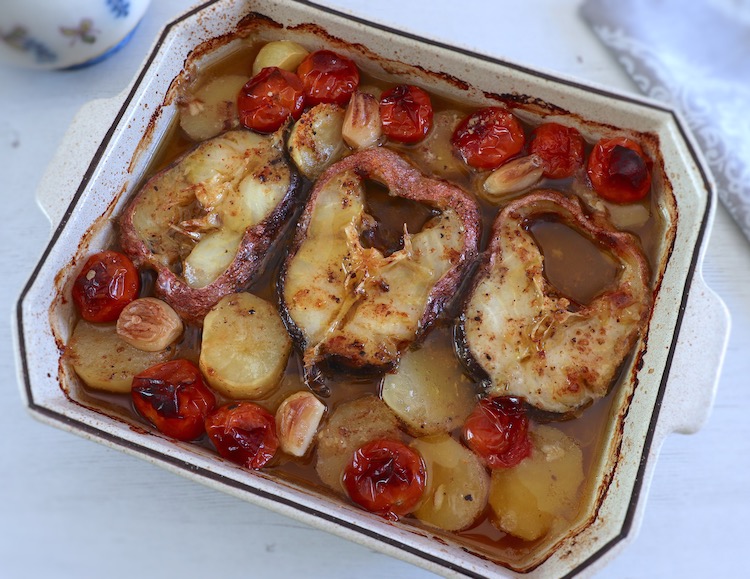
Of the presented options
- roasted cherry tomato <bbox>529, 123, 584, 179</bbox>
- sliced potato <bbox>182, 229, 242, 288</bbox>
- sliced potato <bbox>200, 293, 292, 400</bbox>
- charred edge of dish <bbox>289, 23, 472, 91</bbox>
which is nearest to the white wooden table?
charred edge of dish <bbox>289, 23, 472, 91</bbox>

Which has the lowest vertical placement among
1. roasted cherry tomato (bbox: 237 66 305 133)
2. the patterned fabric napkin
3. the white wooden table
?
the white wooden table

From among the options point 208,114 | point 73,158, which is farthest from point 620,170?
point 73,158

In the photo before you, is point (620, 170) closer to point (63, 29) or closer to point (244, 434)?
point (244, 434)

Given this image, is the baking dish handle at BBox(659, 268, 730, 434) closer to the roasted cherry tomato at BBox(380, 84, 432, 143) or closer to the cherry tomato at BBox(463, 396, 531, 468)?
the cherry tomato at BBox(463, 396, 531, 468)

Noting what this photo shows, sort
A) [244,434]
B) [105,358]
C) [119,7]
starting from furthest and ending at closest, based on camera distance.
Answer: [119,7] → [105,358] → [244,434]

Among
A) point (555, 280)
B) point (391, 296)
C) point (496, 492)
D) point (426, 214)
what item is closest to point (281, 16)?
point (426, 214)

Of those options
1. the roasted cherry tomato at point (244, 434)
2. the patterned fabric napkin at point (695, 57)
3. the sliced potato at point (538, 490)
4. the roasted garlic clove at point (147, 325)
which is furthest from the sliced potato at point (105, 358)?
the patterned fabric napkin at point (695, 57)

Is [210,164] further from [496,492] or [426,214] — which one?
[496,492]

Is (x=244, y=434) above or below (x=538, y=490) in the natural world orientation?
below
